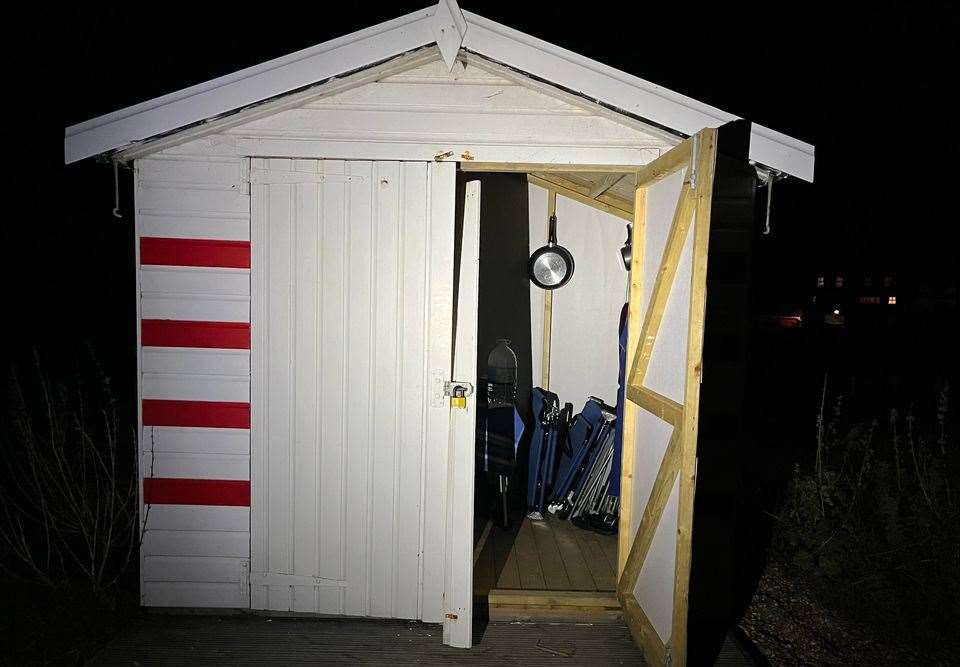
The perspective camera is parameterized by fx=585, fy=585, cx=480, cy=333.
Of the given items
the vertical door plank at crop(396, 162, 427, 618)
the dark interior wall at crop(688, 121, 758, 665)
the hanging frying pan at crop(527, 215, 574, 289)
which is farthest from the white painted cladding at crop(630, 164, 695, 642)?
the hanging frying pan at crop(527, 215, 574, 289)

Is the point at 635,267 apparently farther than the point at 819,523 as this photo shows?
No

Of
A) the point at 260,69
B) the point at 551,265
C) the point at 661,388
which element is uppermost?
the point at 260,69

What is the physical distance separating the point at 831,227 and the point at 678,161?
1350 inches

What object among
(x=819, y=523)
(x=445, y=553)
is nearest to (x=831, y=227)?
(x=819, y=523)

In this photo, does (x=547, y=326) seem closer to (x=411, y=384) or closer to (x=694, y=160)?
(x=411, y=384)

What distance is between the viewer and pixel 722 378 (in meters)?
2.38

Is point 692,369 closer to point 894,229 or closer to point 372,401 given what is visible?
point 372,401

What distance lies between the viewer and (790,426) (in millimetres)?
9195

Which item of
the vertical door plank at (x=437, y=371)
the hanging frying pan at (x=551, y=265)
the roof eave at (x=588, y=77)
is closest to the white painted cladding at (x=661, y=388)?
the roof eave at (x=588, y=77)

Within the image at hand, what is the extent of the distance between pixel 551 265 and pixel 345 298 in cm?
238

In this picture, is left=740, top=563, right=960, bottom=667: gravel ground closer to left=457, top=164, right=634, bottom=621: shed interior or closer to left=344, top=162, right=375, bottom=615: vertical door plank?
left=457, top=164, right=634, bottom=621: shed interior

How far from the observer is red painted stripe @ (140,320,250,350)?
3109 millimetres

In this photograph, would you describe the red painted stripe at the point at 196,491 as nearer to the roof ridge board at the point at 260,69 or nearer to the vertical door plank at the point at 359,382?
the vertical door plank at the point at 359,382

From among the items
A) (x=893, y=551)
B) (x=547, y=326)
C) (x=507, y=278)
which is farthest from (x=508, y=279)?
(x=893, y=551)
